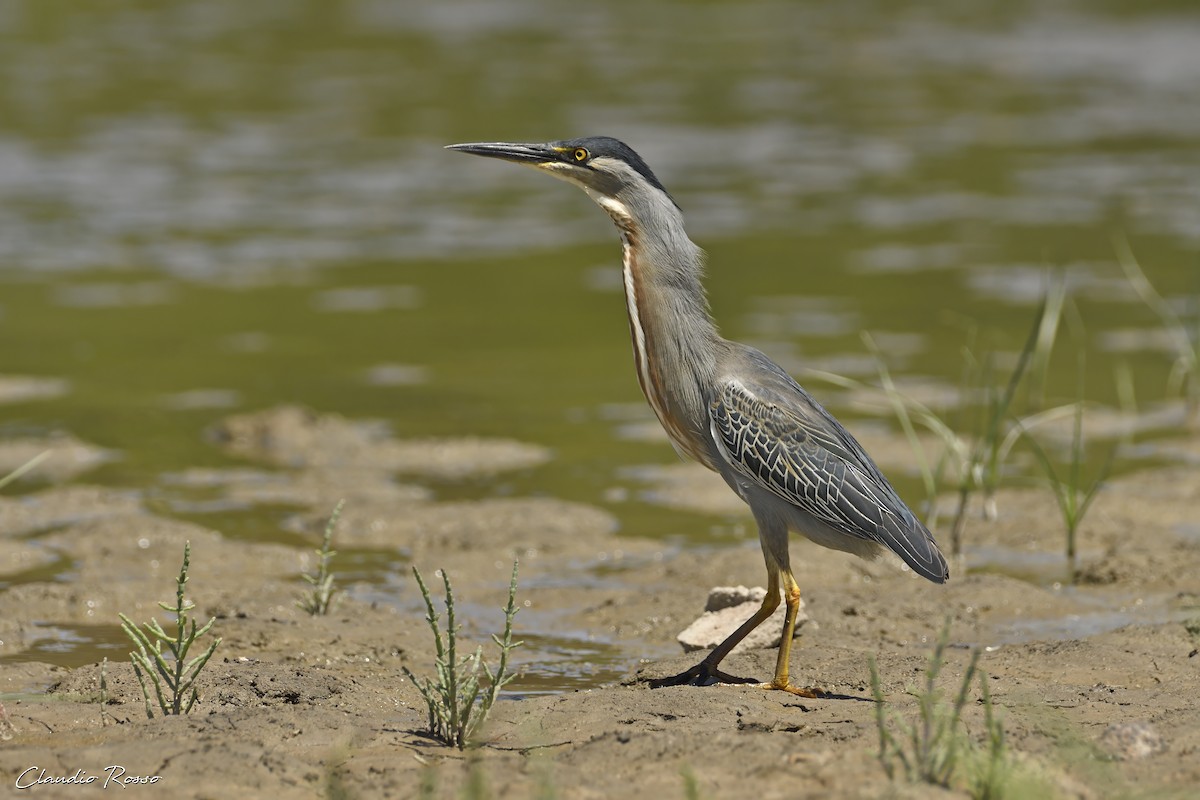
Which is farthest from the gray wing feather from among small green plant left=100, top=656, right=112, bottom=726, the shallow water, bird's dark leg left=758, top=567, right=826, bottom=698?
small green plant left=100, top=656, right=112, bottom=726

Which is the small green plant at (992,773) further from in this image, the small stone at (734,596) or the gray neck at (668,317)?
the small stone at (734,596)

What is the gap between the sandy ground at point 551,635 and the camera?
13.6 feet

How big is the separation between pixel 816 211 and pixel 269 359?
6.66 metres

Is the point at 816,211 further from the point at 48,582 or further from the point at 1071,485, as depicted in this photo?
the point at 48,582

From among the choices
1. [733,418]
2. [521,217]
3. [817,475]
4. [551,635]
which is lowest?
[551,635]

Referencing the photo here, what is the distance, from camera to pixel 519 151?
5.92 meters

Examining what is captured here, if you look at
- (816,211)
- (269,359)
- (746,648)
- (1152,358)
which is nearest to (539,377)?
(269,359)

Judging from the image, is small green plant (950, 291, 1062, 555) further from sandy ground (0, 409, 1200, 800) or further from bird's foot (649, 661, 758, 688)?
bird's foot (649, 661, 758, 688)

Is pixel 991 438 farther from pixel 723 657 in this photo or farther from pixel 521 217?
pixel 521 217
